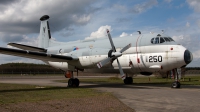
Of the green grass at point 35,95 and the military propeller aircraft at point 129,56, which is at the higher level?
the military propeller aircraft at point 129,56

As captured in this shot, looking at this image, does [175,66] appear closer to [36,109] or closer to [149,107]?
[149,107]

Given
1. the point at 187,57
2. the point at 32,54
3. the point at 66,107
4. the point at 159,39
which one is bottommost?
the point at 66,107

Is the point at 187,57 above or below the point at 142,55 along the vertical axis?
below

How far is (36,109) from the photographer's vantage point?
8344mm

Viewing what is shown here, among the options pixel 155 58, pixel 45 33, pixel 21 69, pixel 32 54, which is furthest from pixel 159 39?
pixel 21 69

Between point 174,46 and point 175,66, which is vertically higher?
point 174,46

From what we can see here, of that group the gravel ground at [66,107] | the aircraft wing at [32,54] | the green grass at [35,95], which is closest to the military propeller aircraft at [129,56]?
the aircraft wing at [32,54]

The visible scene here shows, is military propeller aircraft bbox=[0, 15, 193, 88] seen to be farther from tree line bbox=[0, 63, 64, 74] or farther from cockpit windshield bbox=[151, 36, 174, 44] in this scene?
tree line bbox=[0, 63, 64, 74]

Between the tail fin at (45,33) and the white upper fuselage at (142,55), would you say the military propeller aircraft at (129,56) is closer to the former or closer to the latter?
the white upper fuselage at (142,55)

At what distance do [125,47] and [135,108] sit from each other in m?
9.97

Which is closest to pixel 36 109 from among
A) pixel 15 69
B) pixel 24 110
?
pixel 24 110

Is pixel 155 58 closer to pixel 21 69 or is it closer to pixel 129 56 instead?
pixel 129 56

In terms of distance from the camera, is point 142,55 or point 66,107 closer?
point 66,107

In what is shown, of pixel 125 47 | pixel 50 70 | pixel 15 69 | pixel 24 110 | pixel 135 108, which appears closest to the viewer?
pixel 24 110
